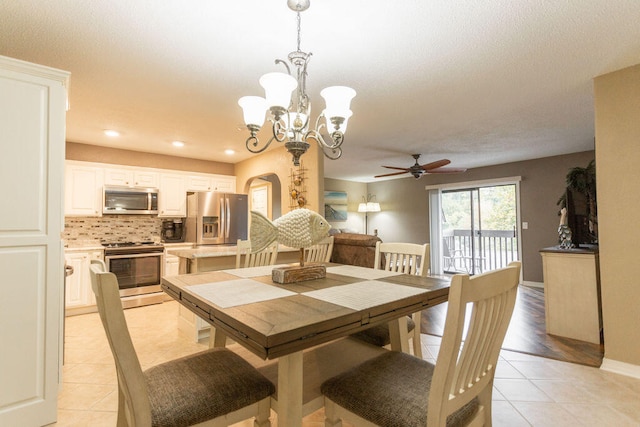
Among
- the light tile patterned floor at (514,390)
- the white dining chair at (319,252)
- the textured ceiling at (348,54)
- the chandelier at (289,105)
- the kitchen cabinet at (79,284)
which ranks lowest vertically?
the light tile patterned floor at (514,390)

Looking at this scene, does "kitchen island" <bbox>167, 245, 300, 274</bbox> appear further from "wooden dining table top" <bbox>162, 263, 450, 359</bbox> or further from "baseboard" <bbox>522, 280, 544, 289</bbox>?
"baseboard" <bbox>522, 280, 544, 289</bbox>

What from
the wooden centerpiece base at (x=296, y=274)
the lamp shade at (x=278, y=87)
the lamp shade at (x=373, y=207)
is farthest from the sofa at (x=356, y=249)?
Answer: the lamp shade at (x=373, y=207)

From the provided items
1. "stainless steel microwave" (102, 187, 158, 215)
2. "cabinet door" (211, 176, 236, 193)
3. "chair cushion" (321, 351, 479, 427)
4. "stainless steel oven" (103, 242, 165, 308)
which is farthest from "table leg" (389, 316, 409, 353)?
"cabinet door" (211, 176, 236, 193)

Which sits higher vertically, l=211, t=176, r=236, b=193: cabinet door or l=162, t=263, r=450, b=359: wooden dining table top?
l=211, t=176, r=236, b=193: cabinet door

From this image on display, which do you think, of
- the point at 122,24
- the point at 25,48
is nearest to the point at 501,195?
the point at 122,24

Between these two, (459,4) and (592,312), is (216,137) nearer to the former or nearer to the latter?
(459,4)

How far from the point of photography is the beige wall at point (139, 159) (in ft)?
14.4

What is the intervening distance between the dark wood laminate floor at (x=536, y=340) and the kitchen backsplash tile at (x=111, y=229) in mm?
4258

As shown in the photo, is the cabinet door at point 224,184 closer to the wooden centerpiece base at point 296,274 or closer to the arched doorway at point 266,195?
the arched doorway at point 266,195

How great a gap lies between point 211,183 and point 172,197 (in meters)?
0.69

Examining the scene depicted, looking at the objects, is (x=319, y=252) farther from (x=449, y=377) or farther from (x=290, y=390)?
(x=449, y=377)

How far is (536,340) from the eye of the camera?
301 cm

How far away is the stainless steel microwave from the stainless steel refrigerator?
0.55 m

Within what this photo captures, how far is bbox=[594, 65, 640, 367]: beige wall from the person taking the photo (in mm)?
2316
